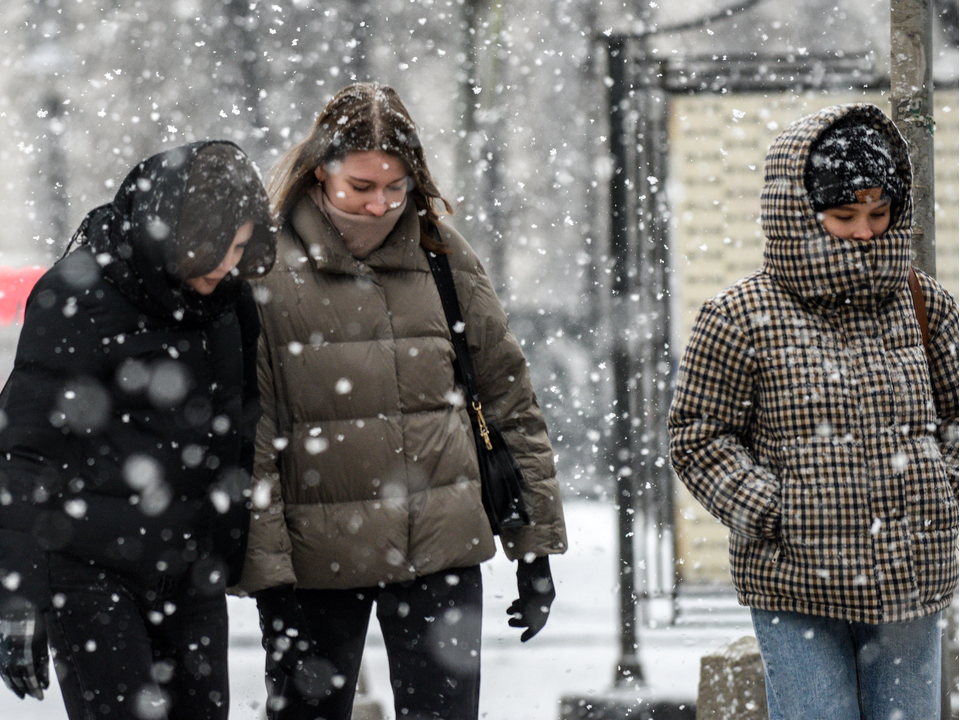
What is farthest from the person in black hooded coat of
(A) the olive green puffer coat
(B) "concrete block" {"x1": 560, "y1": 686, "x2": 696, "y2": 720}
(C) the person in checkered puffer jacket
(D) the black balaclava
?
(B) "concrete block" {"x1": 560, "y1": 686, "x2": 696, "y2": 720}

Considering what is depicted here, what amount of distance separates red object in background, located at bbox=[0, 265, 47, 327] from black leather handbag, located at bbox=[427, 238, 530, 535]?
499cm

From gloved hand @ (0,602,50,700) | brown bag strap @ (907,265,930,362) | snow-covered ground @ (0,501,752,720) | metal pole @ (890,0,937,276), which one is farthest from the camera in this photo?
snow-covered ground @ (0,501,752,720)

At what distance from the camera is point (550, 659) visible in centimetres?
645

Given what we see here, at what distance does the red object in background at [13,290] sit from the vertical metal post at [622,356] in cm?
401

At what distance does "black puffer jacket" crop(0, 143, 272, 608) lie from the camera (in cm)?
234

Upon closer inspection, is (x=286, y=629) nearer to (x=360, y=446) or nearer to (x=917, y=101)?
(x=360, y=446)

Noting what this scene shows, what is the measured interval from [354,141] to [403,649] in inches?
49.7

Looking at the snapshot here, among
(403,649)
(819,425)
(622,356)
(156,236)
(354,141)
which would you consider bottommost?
(403,649)

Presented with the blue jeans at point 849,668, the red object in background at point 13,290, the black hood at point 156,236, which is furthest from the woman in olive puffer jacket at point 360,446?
the red object in background at point 13,290

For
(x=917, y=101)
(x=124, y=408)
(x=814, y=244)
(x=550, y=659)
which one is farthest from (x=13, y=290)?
(x=814, y=244)

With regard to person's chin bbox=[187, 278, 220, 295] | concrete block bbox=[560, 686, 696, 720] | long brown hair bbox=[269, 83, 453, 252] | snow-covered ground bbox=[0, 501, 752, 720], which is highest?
long brown hair bbox=[269, 83, 453, 252]

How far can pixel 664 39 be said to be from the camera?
31.3 ft

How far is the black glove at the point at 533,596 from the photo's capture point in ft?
9.66

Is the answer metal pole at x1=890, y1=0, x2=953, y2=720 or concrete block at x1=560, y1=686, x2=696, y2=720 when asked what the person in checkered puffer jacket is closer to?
metal pole at x1=890, y1=0, x2=953, y2=720
